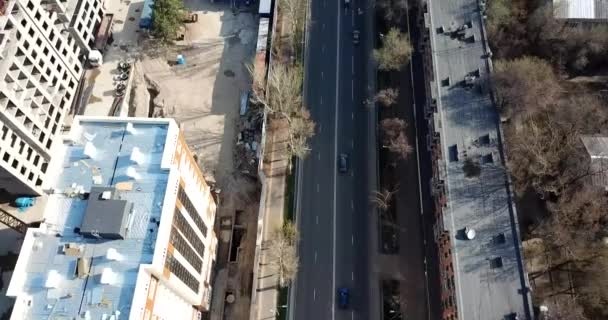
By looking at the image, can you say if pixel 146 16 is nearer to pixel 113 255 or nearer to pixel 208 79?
pixel 208 79

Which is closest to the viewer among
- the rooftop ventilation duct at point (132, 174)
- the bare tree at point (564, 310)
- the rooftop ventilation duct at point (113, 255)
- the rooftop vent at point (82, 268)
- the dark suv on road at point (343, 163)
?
the rooftop ventilation duct at point (113, 255)

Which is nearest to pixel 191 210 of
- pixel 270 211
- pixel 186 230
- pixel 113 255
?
pixel 186 230

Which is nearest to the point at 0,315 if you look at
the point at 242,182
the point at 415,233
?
the point at 242,182

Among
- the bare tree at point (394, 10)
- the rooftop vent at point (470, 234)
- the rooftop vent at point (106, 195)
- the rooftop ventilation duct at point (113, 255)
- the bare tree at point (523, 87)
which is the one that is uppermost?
the bare tree at point (394, 10)

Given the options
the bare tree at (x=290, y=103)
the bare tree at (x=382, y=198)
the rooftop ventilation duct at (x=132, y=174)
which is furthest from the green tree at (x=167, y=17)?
the bare tree at (x=382, y=198)

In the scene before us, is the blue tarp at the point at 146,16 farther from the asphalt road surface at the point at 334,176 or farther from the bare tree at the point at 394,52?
the bare tree at the point at 394,52

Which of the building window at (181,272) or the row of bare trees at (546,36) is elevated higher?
the row of bare trees at (546,36)

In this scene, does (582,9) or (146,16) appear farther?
(146,16)
